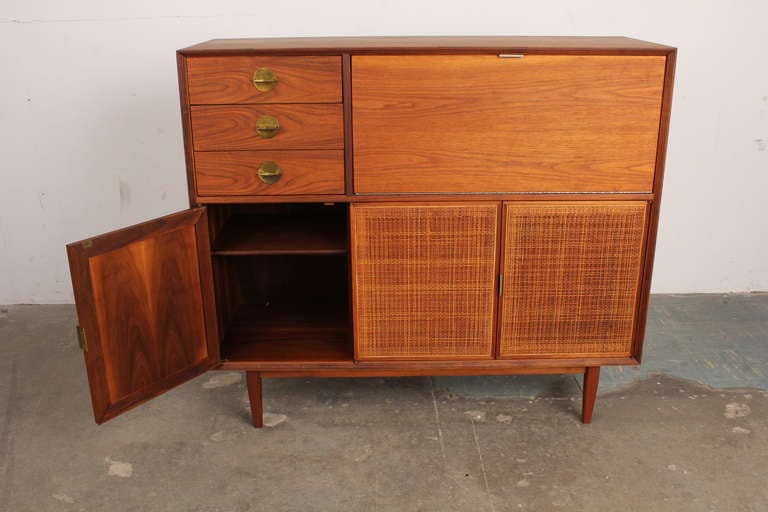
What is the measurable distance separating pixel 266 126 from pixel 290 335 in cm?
71

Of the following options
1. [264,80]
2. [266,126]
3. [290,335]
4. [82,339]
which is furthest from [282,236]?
[82,339]

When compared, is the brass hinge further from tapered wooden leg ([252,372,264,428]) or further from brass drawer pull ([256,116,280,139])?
brass drawer pull ([256,116,280,139])

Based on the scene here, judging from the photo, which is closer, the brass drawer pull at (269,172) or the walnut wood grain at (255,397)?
the brass drawer pull at (269,172)

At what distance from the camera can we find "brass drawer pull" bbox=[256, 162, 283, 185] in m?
1.96

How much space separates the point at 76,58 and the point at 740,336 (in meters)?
2.76

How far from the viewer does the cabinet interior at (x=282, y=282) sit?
85.7 inches

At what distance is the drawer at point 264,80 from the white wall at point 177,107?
937 millimetres

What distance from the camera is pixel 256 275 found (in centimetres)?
258

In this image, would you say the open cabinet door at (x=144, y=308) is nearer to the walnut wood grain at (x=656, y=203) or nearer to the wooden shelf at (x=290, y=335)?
the wooden shelf at (x=290, y=335)

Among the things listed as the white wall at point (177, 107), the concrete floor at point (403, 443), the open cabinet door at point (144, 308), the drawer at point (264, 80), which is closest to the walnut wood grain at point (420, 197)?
the open cabinet door at point (144, 308)

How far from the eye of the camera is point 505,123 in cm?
192

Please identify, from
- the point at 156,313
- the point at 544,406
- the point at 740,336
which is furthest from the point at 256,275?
the point at 740,336

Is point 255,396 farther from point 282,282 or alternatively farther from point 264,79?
point 264,79

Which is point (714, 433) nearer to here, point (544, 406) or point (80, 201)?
point (544, 406)
